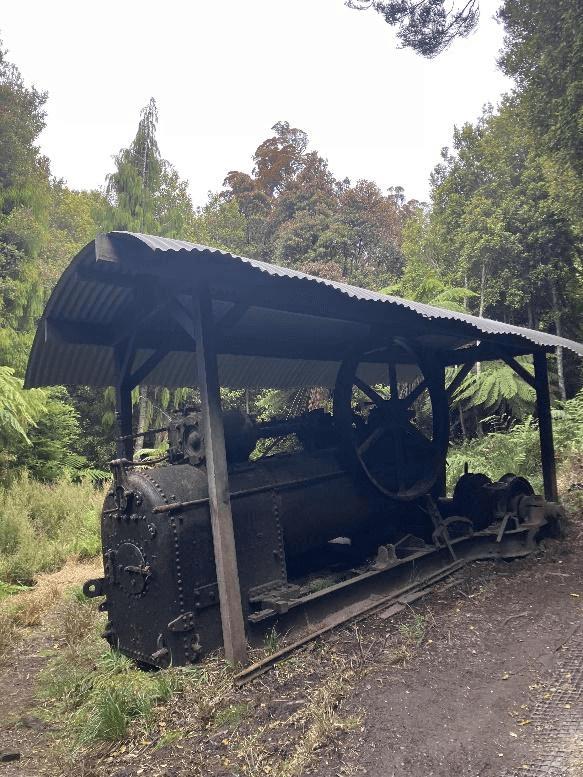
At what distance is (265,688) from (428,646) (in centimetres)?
142

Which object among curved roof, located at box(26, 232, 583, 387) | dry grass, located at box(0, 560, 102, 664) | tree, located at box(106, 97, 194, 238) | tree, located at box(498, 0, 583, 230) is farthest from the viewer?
tree, located at box(106, 97, 194, 238)

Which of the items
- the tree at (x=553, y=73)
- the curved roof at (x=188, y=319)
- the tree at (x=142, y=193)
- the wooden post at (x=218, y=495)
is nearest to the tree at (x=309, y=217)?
the tree at (x=142, y=193)

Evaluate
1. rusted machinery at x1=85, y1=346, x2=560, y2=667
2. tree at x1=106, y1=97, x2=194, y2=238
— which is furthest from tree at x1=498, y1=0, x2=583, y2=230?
tree at x1=106, y1=97, x2=194, y2=238

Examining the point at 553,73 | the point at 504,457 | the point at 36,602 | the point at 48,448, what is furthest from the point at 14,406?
the point at 553,73

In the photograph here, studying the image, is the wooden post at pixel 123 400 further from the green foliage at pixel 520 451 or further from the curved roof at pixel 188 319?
the green foliage at pixel 520 451

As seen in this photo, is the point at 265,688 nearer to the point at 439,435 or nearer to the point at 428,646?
the point at 428,646

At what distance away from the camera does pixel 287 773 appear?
10.7 feet

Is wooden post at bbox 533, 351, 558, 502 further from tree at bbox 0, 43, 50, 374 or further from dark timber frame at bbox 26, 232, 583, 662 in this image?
tree at bbox 0, 43, 50, 374

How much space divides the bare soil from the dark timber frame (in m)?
0.71

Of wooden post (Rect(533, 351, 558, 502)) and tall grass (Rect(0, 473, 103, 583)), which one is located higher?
wooden post (Rect(533, 351, 558, 502))

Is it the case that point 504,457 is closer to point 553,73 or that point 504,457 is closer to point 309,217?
point 553,73

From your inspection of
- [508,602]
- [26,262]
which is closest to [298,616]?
[508,602]

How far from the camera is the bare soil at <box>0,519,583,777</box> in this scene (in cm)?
335

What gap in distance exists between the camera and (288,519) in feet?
18.8
